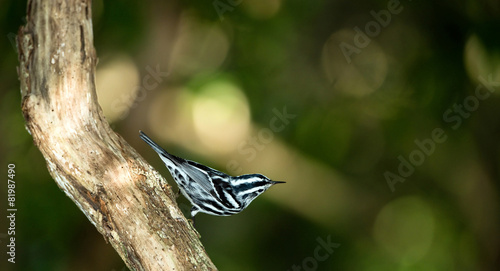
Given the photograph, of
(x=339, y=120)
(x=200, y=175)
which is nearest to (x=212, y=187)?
(x=200, y=175)

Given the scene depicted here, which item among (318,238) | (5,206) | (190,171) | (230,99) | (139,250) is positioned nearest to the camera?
(139,250)

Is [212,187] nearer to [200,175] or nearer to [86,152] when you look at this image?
[200,175]

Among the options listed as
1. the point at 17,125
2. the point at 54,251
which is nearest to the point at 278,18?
the point at 17,125

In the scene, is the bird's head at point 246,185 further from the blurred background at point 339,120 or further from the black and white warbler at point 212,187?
the blurred background at point 339,120

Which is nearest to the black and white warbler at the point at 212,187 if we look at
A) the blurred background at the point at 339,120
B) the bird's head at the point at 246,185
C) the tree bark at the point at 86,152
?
the bird's head at the point at 246,185

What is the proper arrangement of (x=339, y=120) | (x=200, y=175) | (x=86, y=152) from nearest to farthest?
(x=86, y=152), (x=200, y=175), (x=339, y=120)

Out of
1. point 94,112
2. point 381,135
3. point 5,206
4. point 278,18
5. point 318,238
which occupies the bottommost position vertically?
point 318,238

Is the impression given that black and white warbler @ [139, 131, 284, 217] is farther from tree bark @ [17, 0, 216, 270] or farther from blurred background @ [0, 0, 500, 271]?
blurred background @ [0, 0, 500, 271]

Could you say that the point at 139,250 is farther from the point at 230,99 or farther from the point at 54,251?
the point at 230,99
